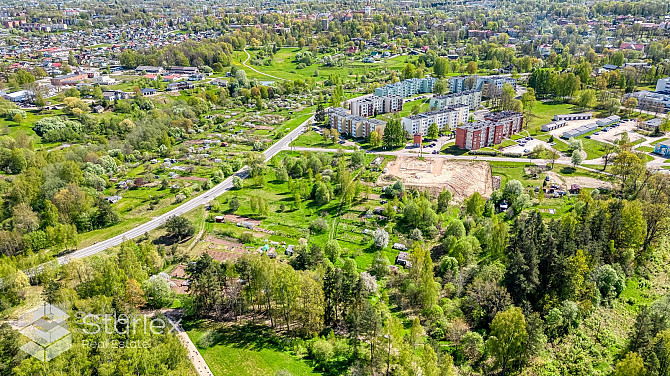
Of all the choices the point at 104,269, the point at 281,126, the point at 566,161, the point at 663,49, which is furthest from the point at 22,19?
the point at 663,49

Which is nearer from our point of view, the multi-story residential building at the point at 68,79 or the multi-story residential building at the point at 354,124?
the multi-story residential building at the point at 354,124

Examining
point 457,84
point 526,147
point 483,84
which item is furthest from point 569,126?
point 457,84

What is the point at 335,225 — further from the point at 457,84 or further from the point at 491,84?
the point at 457,84

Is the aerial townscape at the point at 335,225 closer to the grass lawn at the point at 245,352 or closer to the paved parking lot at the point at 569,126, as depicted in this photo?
the grass lawn at the point at 245,352

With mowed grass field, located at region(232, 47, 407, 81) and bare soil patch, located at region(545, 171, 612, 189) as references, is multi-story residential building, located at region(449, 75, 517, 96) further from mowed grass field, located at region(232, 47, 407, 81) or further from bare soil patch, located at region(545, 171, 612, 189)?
bare soil patch, located at region(545, 171, 612, 189)

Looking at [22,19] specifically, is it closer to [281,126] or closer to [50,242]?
[281,126]

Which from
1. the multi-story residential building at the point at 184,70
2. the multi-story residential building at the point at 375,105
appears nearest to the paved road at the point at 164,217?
the multi-story residential building at the point at 375,105

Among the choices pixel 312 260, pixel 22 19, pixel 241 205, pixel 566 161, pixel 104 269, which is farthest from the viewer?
pixel 22 19
